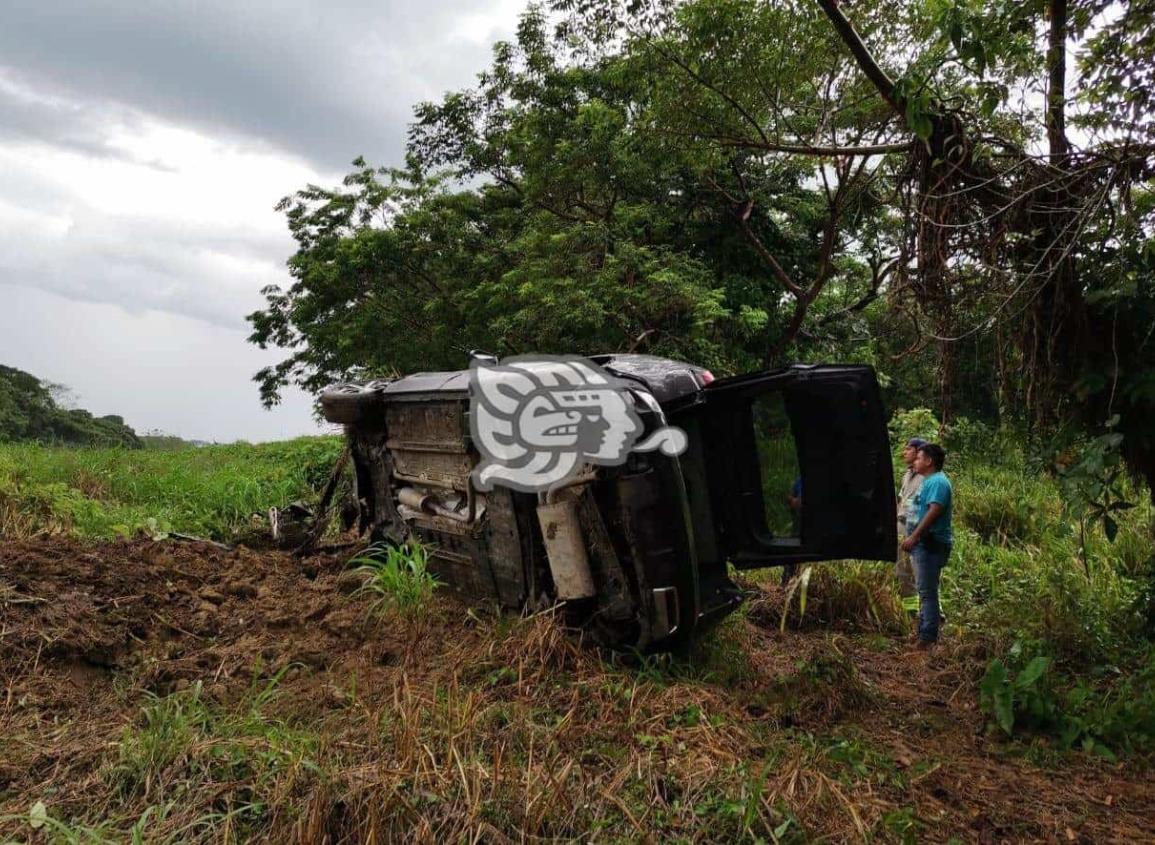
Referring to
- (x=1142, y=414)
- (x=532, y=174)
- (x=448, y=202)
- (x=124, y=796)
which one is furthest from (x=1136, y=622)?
(x=448, y=202)

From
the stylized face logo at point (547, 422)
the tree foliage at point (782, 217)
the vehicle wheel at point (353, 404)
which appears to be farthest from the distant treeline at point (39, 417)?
the stylized face logo at point (547, 422)

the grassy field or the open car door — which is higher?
the open car door

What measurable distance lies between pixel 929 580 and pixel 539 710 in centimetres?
303

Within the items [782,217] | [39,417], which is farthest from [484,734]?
[39,417]

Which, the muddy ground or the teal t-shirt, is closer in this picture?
the muddy ground

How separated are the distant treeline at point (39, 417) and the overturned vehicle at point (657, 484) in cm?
1995

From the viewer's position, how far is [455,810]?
2.29 m

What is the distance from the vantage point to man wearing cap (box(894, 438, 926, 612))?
17.3ft

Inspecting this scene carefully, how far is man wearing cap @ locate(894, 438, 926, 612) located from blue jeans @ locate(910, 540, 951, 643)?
0.38 meters

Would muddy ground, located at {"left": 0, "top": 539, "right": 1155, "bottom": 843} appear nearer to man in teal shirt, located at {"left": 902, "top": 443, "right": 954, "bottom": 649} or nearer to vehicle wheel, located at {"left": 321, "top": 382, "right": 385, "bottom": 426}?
man in teal shirt, located at {"left": 902, "top": 443, "right": 954, "bottom": 649}

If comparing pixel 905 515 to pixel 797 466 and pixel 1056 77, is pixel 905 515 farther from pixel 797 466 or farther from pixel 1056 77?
pixel 1056 77

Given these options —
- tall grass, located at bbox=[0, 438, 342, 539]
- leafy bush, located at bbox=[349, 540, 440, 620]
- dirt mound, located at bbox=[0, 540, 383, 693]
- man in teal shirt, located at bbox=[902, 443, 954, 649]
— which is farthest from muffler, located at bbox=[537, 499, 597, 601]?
tall grass, located at bbox=[0, 438, 342, 539]

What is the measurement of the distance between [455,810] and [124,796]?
110 centimetres

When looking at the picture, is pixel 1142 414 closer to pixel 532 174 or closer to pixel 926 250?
pixel 926 250
